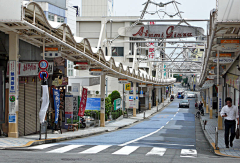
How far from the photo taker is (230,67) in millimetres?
24234

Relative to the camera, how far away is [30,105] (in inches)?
694

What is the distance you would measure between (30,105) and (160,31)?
978 centimetres

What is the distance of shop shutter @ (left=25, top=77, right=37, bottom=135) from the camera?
17.2 meters

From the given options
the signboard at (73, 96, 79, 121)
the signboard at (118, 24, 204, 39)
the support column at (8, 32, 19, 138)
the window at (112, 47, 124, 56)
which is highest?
the window at (112, 47, 124, 56)

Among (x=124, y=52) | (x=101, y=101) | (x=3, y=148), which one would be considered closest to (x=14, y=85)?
(x=3, y=148)

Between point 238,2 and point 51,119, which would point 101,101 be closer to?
point 51,119

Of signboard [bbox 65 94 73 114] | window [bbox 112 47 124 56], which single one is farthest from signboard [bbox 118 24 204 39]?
window [bbox 112 47 124 56]

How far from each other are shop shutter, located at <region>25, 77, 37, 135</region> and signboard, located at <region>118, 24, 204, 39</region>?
24.1ft

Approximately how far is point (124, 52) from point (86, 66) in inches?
1601

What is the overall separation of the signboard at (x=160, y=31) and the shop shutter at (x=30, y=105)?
289 inches

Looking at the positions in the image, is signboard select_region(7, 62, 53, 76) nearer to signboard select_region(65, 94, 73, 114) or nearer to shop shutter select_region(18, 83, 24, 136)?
shop shutter select_region(18, 83, 24, 136)

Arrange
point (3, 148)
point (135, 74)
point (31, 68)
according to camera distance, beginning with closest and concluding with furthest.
A: point (3, 148) < point (31, 68) < point (135, 74)

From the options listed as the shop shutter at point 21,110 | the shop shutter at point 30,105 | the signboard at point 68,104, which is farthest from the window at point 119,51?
the shop shutter at point 21,110

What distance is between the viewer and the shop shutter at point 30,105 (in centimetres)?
1720
